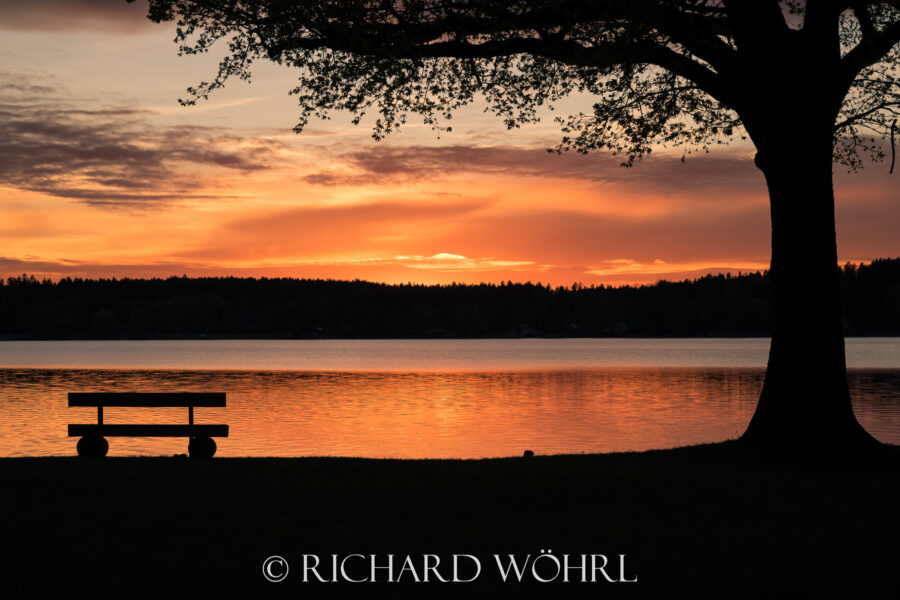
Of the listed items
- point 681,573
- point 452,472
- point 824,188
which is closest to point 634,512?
point 681,573

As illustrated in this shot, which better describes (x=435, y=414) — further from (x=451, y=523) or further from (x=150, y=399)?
(x=451, y=523)

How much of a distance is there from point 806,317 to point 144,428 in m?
14.9

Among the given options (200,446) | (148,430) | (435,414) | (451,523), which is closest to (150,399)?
(148,430)

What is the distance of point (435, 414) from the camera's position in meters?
45.2

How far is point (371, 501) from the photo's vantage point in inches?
531

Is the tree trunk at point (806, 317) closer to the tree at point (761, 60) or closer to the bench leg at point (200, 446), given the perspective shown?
Answer: the tree at point (761, 60)

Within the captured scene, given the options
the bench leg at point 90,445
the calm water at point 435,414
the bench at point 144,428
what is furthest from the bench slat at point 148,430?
the calm water at point 435,414

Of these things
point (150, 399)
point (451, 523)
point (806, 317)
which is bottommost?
point (451, 523)

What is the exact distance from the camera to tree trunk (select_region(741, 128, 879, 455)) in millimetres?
18594

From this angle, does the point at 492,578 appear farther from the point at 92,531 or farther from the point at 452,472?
the point at 452,472

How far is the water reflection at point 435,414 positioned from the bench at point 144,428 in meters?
8.97

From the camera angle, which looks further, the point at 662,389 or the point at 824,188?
the point at 662,389

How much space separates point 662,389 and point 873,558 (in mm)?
52485

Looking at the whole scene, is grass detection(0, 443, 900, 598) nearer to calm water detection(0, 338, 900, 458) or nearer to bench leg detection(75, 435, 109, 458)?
bench leg detection(75, 435, 109, 458)
